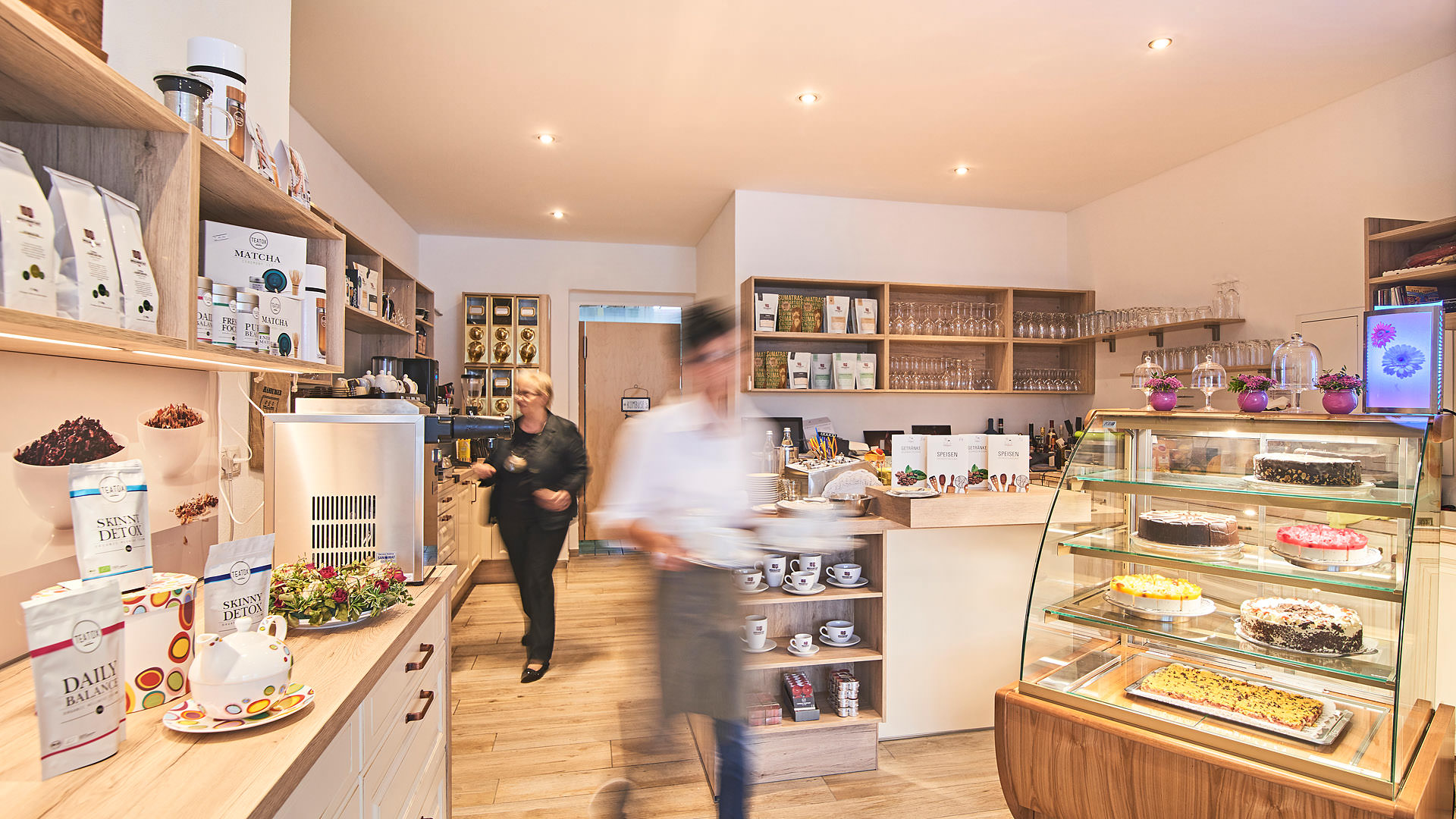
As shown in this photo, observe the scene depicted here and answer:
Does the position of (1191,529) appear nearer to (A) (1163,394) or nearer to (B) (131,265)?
(A) (1163,394)

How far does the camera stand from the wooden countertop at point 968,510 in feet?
9.04

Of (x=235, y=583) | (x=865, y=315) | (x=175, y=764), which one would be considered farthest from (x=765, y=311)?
(x=175, y=764)

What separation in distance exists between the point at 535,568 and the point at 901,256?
3.46 meters

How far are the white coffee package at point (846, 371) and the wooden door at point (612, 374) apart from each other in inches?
86.2

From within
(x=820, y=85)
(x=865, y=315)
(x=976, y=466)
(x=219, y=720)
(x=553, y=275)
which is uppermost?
(x=820, y=85)

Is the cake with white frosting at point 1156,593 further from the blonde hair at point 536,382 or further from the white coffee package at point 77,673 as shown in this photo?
the blonde hair at point 536,382

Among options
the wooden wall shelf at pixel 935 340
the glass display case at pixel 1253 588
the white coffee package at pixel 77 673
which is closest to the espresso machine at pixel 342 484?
the white coffee package at pixel 77 673

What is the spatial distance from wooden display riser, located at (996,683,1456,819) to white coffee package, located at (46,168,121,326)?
2.42 meters

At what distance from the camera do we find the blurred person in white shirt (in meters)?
1.94

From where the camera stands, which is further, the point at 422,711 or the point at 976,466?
the point at 976,466

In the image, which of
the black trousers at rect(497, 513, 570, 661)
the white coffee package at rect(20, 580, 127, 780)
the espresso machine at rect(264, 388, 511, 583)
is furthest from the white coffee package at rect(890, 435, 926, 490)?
the white coffee package at rect(20, 580, 127, 780)

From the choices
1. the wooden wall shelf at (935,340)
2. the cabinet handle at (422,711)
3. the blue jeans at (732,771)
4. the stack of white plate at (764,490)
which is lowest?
the blue jeans at (732,771)

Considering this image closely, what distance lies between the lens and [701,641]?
195cm

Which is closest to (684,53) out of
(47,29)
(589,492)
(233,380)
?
(233,380)
